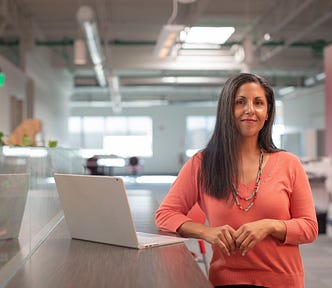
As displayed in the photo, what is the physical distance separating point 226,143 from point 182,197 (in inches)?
10.5

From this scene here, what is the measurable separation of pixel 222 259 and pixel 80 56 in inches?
297

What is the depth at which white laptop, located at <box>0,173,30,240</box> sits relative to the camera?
5.18 ft

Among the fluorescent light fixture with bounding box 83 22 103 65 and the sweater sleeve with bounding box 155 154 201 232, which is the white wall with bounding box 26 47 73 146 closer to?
the fluorescent light fixture with bounding box 83 22 103 65

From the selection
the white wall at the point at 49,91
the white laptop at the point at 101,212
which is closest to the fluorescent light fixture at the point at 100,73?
the white wall at the point at 49,91

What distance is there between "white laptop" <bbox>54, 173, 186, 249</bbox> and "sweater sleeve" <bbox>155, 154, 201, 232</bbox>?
2.6 inches

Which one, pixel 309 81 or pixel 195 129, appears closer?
pixel 309 81

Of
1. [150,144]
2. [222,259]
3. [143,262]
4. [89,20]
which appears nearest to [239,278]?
[222,259]

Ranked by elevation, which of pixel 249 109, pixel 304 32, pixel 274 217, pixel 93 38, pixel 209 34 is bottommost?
pixel 274 217

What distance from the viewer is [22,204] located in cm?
178

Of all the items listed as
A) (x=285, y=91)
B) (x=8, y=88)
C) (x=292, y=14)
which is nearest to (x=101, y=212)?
(x=292, y=14)

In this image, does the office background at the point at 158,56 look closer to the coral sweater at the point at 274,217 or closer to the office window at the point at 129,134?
the office window at the point at 129,134

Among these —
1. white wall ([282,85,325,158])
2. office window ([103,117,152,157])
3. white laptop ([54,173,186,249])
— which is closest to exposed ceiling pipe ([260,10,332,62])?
white wall ([282,85,325,158])

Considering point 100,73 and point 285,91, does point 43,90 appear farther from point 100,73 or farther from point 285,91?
point 285,91

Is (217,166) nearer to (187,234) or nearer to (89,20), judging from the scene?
(187,234)
